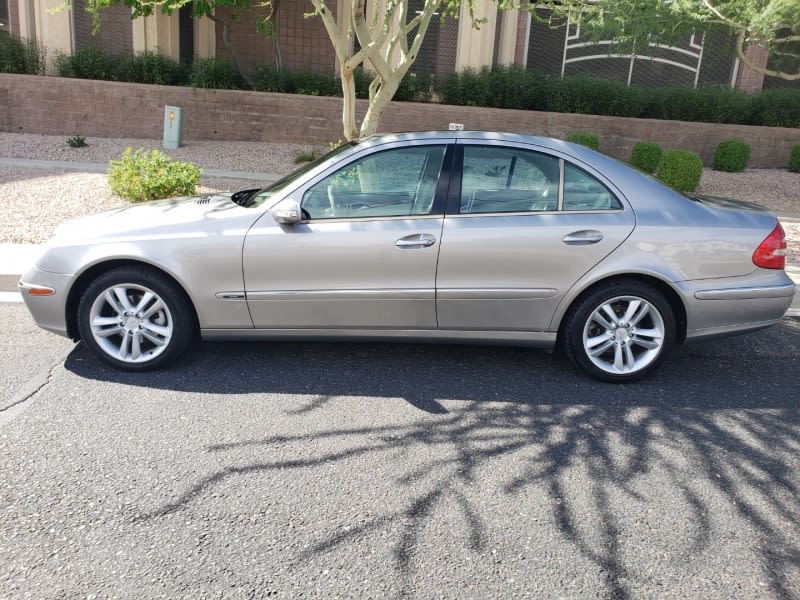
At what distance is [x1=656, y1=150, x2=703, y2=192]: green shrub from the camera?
12.1 meters

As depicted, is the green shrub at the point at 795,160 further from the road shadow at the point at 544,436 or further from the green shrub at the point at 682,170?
the road shadow at the point at 544,436

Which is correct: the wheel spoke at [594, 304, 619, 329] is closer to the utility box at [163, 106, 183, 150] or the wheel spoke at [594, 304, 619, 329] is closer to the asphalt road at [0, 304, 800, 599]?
the asphalt road at [0, 304, 800, 599]

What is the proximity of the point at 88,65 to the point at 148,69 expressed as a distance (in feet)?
4.02

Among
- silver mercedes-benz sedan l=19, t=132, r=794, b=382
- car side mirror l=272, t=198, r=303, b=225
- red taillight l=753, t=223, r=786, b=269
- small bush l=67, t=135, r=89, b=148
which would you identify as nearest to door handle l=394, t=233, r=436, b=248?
silver mercedes-benz sedan l=19, t=132, r=794, b=382

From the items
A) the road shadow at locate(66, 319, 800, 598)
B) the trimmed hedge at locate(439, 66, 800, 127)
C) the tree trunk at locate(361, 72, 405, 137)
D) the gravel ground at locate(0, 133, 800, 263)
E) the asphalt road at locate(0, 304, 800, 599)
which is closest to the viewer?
the asphalt road at locate(0, 304, 800, 599)

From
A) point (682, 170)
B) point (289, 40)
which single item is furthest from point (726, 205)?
point (289, 40)

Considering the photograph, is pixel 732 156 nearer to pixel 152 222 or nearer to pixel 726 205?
pixel 726 205

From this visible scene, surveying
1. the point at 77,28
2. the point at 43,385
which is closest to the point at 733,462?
the point at 43,385

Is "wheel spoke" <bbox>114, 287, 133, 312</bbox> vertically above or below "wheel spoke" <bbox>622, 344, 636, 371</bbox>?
above

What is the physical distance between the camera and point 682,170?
12.1 m

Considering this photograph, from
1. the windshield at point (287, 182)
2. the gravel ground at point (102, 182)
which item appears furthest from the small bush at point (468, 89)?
the windshield at point (287, 182)

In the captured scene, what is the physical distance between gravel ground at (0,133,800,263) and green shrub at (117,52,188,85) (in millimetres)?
1598

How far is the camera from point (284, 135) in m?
15.4

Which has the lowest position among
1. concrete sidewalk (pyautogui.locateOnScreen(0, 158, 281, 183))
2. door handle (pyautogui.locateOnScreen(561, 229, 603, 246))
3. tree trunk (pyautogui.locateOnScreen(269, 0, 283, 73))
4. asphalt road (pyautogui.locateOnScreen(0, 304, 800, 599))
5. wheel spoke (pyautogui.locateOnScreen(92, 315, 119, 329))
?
asphalt road (pyautogui.locateOnScreen(0, 304, 800, 599))
